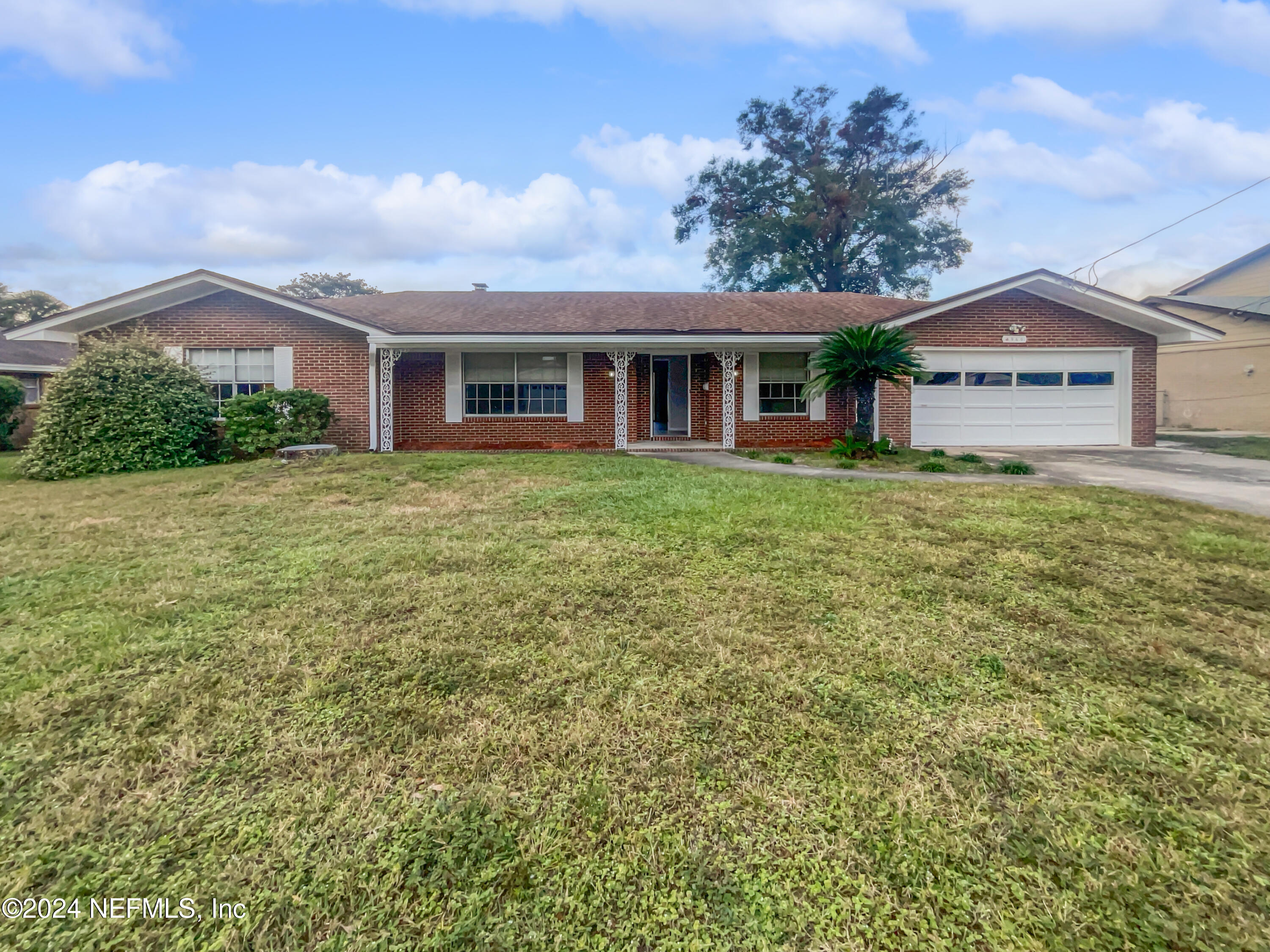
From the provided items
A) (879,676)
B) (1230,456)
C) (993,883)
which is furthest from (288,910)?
(1230,456)

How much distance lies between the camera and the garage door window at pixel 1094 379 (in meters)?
14.1

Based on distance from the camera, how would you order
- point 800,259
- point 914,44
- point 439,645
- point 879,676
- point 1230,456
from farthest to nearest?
point 800,259 < point 914,44 < point 1230,456 < point 439,645 < point 879,676

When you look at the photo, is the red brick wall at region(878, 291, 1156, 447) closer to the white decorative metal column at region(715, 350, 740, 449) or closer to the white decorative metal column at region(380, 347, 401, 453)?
the white decorative metal column at region(715, 350, 740, 449)

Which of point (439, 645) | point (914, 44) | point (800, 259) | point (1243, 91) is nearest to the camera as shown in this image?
point (439, 645)

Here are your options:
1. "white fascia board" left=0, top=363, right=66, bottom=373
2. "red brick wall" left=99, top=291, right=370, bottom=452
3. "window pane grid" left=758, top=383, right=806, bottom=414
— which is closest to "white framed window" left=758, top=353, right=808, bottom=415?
"window pane grid" left=758, top=383, right=806, bottom=414

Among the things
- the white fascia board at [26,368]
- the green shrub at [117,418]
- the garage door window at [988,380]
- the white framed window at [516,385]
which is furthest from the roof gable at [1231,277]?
the white fascia board at [26,368]

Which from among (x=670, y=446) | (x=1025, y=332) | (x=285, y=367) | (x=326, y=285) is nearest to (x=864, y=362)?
(x=670, y=446)

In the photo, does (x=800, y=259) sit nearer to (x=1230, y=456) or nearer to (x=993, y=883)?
(x=1230, y=456)

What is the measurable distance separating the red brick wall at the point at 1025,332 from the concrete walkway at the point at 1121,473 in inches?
68.0

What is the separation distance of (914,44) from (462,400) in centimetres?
1399

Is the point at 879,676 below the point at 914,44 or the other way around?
below

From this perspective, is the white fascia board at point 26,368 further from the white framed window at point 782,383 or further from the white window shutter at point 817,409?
the white window shutter at point 817,409

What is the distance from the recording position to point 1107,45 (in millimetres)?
14469

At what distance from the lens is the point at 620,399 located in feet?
45.5
